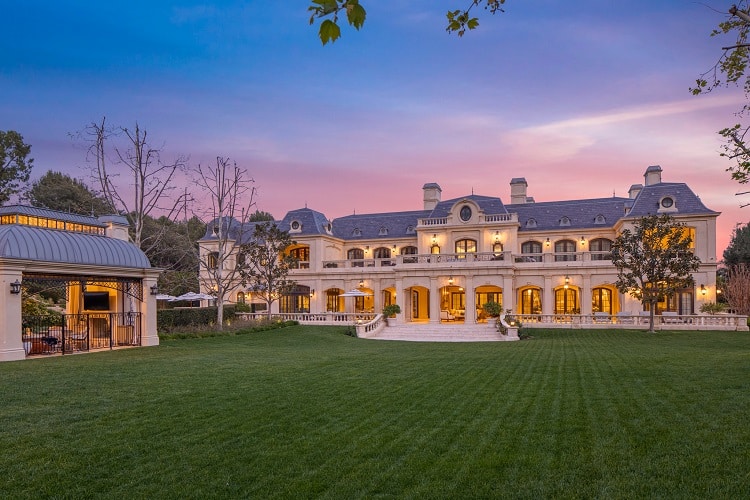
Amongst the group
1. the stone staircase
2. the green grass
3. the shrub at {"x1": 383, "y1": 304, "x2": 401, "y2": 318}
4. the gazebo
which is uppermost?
the gazebo

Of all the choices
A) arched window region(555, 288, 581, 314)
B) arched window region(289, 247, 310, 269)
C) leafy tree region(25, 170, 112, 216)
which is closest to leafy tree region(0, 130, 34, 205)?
leafy tree region(25, 170, 112, 216)

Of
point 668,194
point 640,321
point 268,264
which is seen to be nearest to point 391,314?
point 268,264

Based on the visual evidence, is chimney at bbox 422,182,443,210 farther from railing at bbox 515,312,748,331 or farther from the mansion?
railing at bbox 515,312,748,331

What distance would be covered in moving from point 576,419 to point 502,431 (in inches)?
57.4

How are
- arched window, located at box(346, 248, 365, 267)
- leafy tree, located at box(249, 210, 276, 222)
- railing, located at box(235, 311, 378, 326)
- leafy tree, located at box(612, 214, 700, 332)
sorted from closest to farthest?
1. leafy tree, located at box(612, 214, 700, 332)
2. railing, located at box(235, 311, 378, 326)
3. arched window, located at box(346, 248, 365, 267)
4. leafy tree, located at box(249, 210, 276, 222)

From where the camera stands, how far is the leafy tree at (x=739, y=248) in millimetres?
49594

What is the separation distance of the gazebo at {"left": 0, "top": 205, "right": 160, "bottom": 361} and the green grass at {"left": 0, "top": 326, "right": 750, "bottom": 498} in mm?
3519

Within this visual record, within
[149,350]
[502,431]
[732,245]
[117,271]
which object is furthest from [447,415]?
[732,245]

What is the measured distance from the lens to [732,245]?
173 ft

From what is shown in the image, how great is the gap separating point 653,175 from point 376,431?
38.6 m

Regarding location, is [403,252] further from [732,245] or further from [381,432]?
[381,432]

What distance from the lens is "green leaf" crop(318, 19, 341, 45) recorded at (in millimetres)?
3543

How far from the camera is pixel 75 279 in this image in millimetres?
19109

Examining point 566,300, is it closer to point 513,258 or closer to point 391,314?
point 513,258
